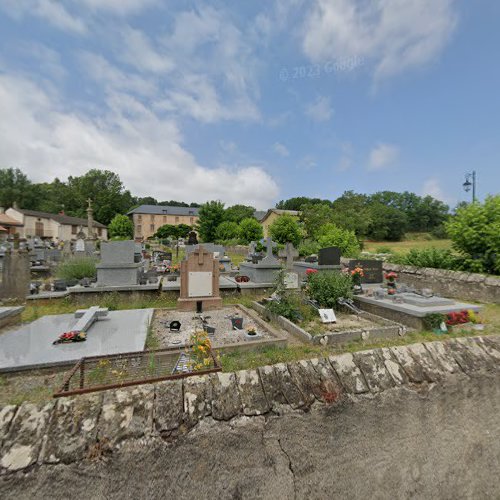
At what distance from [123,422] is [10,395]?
110 inches

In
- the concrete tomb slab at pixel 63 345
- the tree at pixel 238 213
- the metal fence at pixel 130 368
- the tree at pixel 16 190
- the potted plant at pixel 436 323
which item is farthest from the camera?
the tree at pixel 16 190

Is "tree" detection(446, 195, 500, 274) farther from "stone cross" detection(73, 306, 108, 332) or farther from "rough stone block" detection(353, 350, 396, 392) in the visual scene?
"stone cross" detection(73, 306, 108, 332)

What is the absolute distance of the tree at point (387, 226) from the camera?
5700 centimetres

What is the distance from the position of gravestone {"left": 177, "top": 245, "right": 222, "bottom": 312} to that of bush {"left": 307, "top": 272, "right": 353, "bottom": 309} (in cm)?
294

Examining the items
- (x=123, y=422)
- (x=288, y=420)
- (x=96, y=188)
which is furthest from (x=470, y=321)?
(x=96, y=188)

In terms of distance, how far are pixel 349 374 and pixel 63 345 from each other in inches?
190

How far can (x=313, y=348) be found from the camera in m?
5.27

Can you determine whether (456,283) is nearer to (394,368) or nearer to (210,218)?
(394,368)

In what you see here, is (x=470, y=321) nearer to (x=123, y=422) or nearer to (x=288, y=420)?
(x=288, y=420)

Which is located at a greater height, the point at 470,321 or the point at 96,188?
the point at 96,188

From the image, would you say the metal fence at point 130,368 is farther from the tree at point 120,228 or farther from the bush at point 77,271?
the tree at point 120,228

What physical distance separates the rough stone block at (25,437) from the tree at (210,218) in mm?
41407

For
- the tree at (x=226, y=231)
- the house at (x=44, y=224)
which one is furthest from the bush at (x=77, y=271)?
the house at (x=44, y=224)

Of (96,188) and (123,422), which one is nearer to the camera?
(123,422)
